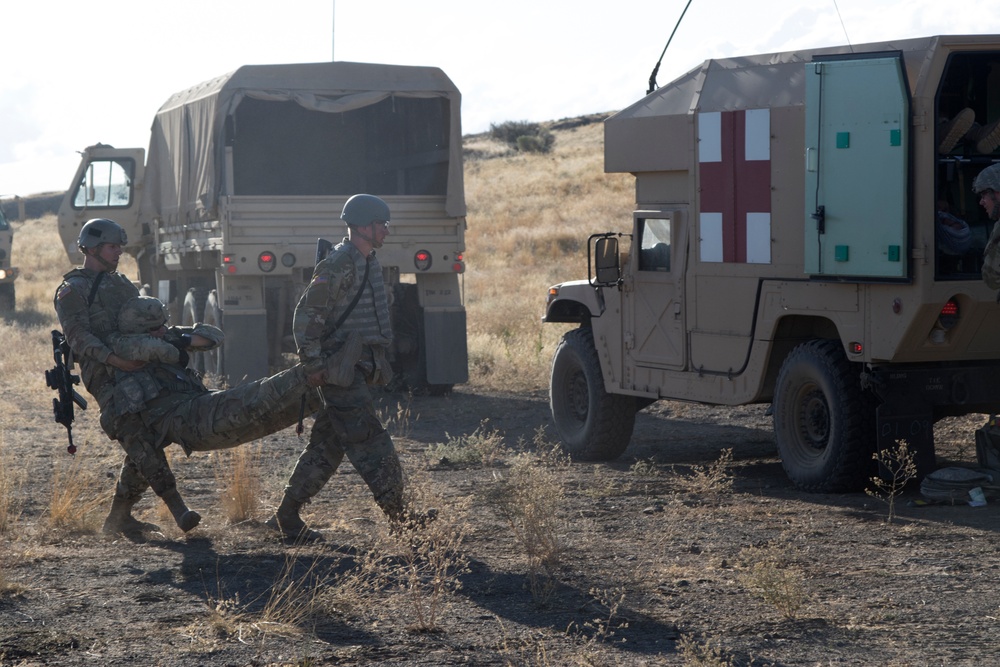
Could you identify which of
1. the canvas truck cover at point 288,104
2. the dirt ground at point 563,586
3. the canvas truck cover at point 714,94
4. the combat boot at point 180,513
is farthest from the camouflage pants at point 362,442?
the canvas truck cover at point 288,104

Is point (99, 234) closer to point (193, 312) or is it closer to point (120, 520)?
point (120, 520)

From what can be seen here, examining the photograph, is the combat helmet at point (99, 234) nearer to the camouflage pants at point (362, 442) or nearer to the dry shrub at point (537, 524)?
the camouflage pants at point (362, 442)

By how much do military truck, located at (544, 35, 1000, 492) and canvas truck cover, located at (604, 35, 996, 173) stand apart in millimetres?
13

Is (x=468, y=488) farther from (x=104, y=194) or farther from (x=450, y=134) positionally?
(x=104, y=194)

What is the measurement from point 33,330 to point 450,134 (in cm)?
992

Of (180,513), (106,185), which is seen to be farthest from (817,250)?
(106,185)

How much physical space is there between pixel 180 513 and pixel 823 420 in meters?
3.97

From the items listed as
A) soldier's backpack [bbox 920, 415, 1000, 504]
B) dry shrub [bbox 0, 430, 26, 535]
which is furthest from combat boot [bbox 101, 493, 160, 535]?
soldier's backpack [bbox 920, 415, 1000, 504]

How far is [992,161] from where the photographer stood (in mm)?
8047

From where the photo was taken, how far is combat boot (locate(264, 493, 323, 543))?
718 centimetres

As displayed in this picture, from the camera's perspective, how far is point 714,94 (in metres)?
8.78

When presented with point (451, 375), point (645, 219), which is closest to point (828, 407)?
point (645, 219)

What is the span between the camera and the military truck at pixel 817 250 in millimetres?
7391

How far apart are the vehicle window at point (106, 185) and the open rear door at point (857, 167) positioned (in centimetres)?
1149
